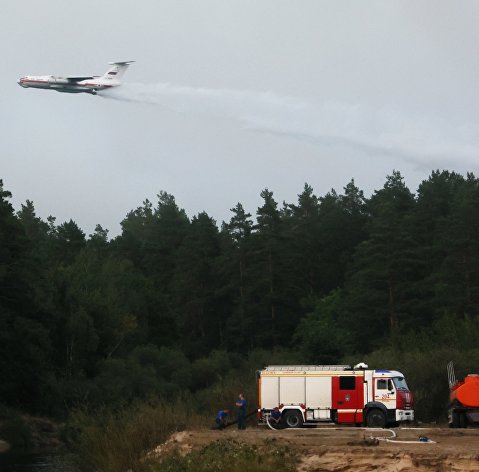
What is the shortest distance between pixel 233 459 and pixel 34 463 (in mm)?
31915

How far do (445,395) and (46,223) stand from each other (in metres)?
143

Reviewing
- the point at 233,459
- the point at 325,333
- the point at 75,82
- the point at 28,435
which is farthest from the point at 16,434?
the point at 233,459

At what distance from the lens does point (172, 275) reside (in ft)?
471

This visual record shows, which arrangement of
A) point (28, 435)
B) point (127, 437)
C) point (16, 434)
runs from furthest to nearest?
point (28, 435) → point (16, 434) → point (127, 437)

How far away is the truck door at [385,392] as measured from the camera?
44812 millimetres

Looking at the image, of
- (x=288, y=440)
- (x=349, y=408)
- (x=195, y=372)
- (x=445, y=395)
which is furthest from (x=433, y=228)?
(x=288, y=440)

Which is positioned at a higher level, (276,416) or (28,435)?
(276,416)

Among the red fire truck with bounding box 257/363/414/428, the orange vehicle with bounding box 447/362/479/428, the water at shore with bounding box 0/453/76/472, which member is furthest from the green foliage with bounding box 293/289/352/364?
the orange vehicle with bounding box 447/362/479/428

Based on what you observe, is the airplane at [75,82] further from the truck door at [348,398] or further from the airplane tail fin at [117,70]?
the truck door at [348,398]

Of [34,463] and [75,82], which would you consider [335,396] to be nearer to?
[34,463]

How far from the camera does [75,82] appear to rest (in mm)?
83125

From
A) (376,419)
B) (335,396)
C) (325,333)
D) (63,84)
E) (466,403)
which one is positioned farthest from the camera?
(325,333)

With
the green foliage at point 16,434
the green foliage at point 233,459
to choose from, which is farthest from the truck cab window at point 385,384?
the green foliage at point 16,434

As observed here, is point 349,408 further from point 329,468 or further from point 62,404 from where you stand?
point 62,404
